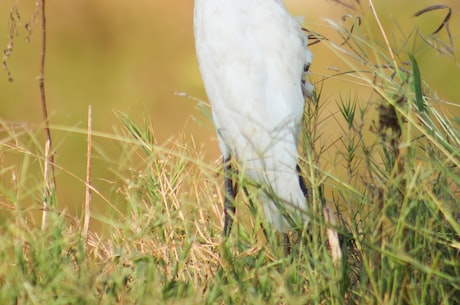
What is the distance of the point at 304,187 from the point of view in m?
2.65

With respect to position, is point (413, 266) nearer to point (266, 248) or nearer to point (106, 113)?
point (266, 248)

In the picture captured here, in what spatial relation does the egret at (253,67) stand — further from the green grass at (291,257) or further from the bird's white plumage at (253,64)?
the green grass at (291,257)

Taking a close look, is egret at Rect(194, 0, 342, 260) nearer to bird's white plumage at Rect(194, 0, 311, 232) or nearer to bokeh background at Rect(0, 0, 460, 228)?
bird's white plumage at Rect(194, 0, 311, 232)

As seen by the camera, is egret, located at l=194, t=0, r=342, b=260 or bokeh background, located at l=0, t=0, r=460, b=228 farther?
bokeh background, located at l=0, t=0, r=460, b=228

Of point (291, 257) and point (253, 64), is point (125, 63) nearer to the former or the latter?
point (253, 64)

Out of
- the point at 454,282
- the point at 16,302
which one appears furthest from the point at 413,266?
the point at 16,302

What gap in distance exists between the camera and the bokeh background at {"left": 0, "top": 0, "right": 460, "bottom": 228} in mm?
5059

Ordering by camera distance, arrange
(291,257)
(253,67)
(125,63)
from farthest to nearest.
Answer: (125,63) < (253,67) < (291,257)

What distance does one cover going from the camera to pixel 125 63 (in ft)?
17.8

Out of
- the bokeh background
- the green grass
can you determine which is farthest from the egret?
the bokeh background

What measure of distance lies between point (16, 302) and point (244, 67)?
1165 mm

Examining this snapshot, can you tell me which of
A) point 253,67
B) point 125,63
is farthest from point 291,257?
point 125,63

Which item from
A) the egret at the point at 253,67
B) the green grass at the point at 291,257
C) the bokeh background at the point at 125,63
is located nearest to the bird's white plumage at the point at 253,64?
the egret at the point at 253,67

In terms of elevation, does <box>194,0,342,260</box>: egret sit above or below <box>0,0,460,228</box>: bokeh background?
above
